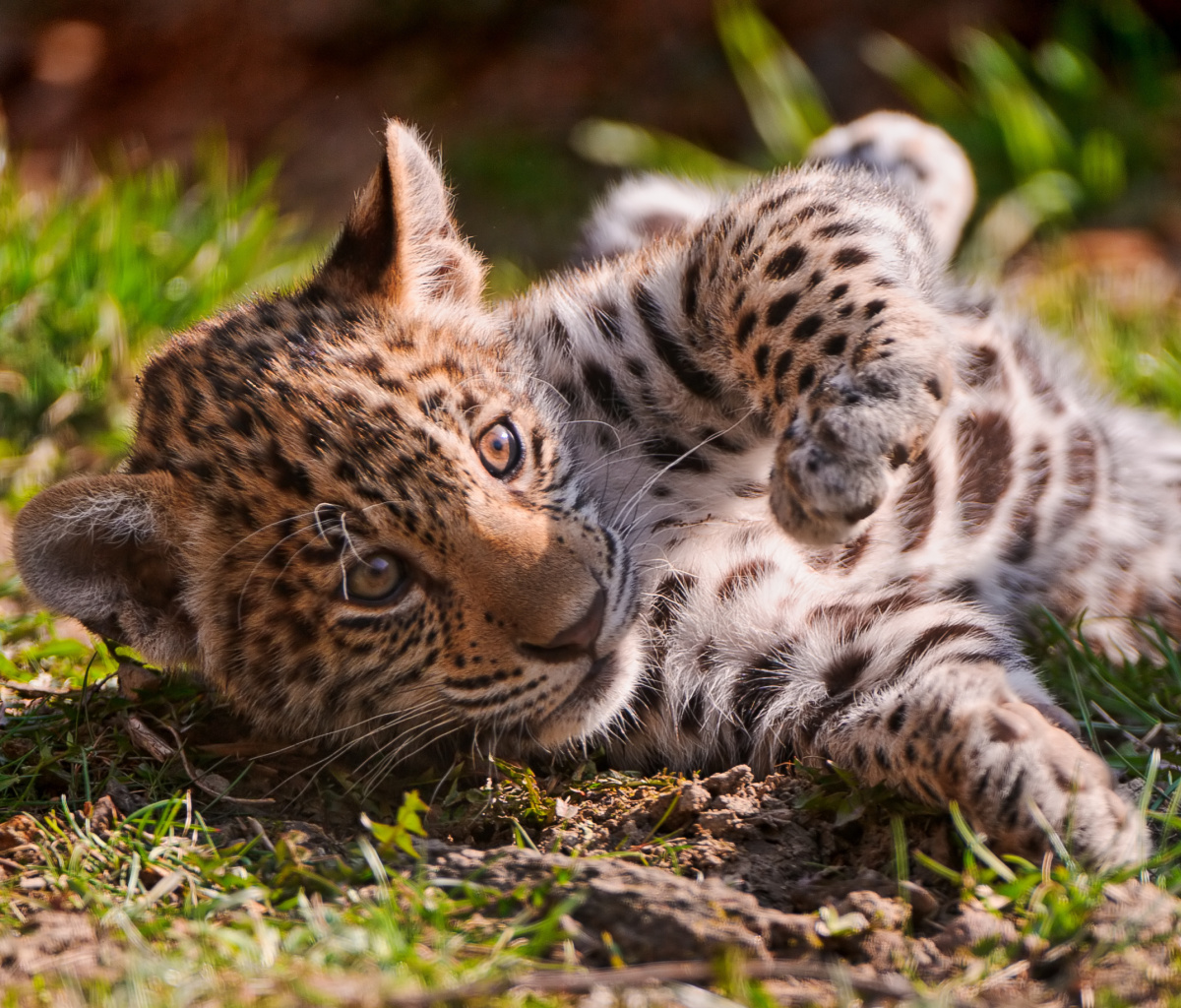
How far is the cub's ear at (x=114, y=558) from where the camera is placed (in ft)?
11.8

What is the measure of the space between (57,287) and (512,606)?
147 inches

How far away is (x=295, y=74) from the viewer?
40.7 ft

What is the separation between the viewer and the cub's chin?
3600 mm

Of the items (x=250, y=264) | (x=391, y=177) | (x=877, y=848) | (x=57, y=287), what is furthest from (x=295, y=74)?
(x=877, y=848)

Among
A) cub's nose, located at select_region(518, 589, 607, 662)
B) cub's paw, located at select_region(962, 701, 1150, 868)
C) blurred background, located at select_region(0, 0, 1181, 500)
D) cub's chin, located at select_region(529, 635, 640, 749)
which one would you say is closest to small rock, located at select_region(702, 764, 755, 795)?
cub's chin, located at select_region(529, 635, 640, 749)

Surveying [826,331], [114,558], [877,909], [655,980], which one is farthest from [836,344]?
[114,558]

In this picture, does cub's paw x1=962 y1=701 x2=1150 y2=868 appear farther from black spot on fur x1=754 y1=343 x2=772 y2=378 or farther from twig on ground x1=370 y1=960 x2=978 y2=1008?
black spot on fur x1=754 y1=343 x2=772 y2=378

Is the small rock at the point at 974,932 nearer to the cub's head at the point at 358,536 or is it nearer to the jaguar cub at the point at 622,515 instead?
the jaguar cub at the point at 622,515

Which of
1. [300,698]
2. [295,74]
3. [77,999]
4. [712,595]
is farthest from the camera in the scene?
[295,74]

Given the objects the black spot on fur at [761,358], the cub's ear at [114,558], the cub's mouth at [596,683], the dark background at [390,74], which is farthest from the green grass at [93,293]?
the dark background at [390,74]

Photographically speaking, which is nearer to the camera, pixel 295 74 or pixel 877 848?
pixel 877 848

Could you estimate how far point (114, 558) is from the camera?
379cm

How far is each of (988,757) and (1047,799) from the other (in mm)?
169

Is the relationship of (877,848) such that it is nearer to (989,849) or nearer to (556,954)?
(989,849)
